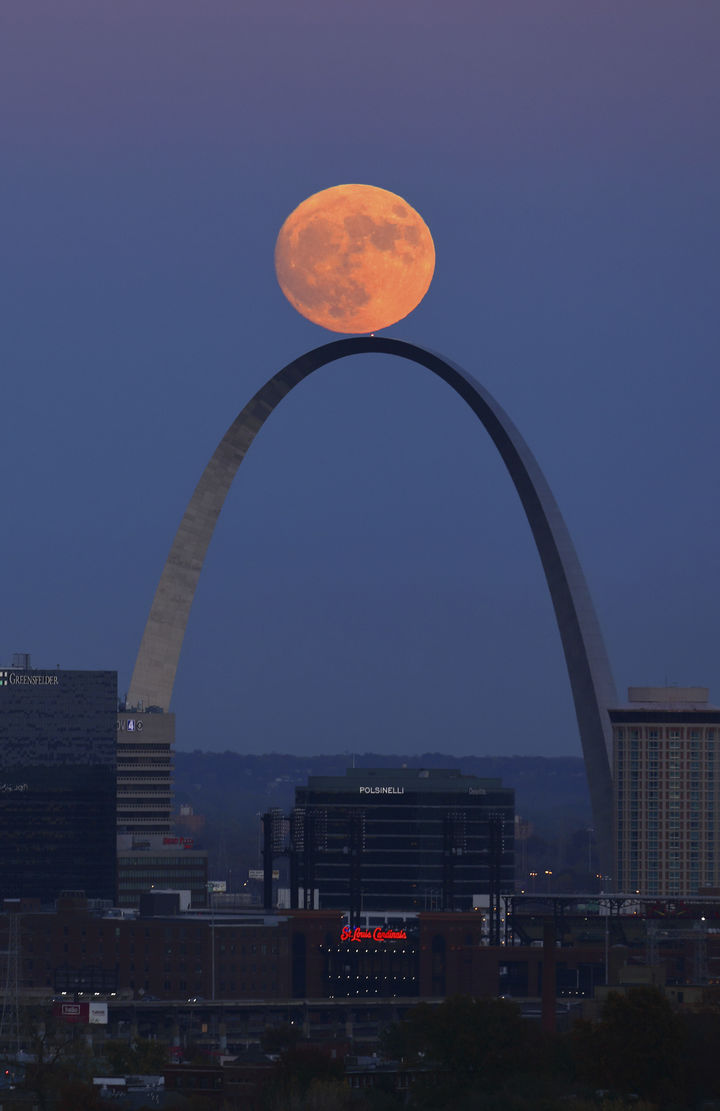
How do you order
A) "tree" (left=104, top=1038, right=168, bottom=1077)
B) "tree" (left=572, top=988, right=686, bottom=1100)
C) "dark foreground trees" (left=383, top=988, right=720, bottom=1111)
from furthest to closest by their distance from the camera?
"tree" (left=104, top=1038, right=168, bottom=1077)
"tree" (left=572, top=988, right=686, bottom=1100)
"dark foreground trees" (left=383, top=988, right=720, bottom=1111)

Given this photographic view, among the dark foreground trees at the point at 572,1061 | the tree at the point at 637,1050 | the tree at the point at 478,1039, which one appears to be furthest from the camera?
the tree at the point at 478,1039

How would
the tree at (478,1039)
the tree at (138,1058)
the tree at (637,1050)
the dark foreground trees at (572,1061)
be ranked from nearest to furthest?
the dark foreground trees at (572,1061), the tree at (637,1050), the tree at (478,1039), the tree at (138,1058)

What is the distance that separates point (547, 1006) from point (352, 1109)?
47.3m

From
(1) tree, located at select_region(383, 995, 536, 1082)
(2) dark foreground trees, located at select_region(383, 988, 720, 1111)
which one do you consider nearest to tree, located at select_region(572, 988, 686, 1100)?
(2) dark foreground trees, located at select_region(383, 988, 720, 1111)

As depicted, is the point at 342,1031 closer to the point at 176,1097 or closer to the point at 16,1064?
the point at 16,1064

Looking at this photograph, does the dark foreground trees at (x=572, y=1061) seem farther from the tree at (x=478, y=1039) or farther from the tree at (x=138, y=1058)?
the tree at (x=138, y=1058)

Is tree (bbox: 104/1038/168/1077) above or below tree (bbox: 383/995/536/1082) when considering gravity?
below

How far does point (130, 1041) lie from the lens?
16525cm

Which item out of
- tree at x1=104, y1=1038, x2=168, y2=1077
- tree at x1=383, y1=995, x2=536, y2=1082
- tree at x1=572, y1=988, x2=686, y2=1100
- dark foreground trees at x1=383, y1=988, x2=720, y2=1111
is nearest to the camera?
dark foreground trees at x1=383, y1=988, x2=720, y2=1111

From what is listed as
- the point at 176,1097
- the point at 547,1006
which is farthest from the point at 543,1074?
the point at 547,1006

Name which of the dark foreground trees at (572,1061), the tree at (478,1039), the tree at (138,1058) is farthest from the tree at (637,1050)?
the tree at (138,1058)

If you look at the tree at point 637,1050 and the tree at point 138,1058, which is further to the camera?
the tree at point 138,1058

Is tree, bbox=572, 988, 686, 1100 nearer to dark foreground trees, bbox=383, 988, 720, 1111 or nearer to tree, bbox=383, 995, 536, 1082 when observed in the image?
dark foreground trees, bbox=383, 988, 720, 1111

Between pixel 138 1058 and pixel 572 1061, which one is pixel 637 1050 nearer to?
pixel 572 1061
